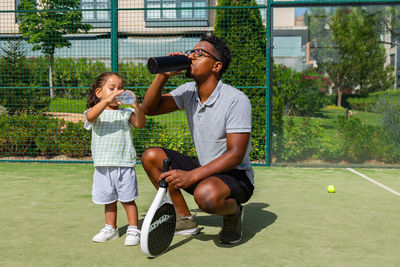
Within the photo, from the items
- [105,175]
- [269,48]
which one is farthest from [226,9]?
[105,175]

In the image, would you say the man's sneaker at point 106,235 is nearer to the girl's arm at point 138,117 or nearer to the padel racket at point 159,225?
the padel racket at point 159,225

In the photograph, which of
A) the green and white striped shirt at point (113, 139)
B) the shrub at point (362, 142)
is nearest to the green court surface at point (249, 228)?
the green and white striped shirt at point (113, 139)

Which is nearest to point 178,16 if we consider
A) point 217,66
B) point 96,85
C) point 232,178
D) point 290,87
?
point 290,87

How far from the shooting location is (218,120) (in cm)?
331

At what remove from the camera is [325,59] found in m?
7.57

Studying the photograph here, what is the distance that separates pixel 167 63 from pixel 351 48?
5.23 metres

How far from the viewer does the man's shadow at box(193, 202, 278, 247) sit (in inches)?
138

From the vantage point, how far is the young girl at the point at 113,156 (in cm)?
334

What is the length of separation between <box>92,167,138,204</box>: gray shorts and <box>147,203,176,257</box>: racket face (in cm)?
38

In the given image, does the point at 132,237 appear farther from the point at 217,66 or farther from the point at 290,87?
the point at 290,87

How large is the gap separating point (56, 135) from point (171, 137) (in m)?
1.93

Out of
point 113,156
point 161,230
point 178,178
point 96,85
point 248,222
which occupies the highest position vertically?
point 96,85

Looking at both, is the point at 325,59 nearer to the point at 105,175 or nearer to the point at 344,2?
the point at 344,2

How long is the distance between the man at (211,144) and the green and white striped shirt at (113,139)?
0.19 m
